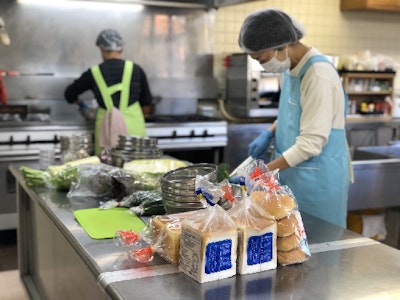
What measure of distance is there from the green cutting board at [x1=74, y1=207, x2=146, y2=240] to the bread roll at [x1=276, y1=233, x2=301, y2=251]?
54 cm

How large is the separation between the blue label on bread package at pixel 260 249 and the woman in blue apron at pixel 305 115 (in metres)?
0.92

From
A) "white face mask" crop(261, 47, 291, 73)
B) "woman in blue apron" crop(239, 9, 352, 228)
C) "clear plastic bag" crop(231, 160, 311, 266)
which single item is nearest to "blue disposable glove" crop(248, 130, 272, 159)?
"woman in blue apron" crop(239, 9, 352, 228)

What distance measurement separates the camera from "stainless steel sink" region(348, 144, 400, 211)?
11.9 feet

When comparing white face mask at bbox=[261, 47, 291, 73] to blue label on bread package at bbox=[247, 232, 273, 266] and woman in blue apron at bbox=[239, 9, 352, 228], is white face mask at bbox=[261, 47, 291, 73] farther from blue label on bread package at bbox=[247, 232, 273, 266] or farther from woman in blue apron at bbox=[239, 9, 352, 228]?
blue label on bread package at bbox=[247, 232, 273, 266]

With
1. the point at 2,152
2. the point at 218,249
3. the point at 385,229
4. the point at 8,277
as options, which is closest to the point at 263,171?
the point at 218,249

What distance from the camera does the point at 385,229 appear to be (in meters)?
4.03

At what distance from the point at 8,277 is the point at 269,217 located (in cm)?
246

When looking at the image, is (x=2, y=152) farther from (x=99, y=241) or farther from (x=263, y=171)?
(x=263, y=171)

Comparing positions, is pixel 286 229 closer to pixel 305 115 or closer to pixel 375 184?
pixel 305 115

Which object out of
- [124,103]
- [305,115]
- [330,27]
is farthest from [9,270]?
[330,27]

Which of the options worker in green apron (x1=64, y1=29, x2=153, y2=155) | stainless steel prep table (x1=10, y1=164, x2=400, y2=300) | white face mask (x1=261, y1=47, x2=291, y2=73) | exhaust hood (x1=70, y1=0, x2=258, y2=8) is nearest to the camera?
stainless steel prep table (x1=10, y1=164, x2=400, y2=300)

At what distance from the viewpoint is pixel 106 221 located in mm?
1977

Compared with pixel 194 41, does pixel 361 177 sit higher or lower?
lower

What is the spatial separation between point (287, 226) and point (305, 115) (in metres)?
0.95
